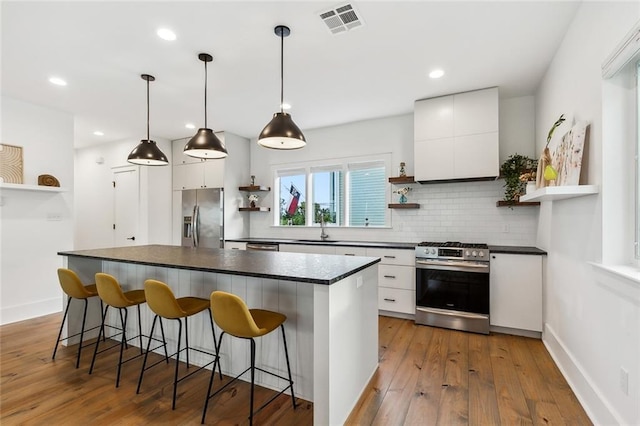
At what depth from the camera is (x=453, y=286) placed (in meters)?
3.53

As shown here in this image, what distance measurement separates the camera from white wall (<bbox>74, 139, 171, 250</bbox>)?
5.58 m

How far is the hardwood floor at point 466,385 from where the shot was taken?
1.99 meters

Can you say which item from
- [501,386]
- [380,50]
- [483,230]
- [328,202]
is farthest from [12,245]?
[483,230]

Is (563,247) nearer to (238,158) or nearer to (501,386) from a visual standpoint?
(501,386)

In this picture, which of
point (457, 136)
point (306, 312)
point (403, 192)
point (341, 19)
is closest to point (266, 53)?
point (341, 19)

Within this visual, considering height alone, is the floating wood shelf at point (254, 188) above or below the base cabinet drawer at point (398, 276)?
above

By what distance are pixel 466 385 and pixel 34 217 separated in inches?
212

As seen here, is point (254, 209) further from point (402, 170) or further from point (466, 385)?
point (466, 385)

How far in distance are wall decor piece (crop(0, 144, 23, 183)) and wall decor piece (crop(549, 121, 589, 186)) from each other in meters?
5.83

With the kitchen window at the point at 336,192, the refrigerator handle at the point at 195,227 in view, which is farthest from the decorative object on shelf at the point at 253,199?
the refrigerator handle at the point at 195,227

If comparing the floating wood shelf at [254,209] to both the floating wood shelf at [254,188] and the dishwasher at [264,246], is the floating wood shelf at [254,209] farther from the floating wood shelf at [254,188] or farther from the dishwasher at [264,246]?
the dishwasher at [264,246]

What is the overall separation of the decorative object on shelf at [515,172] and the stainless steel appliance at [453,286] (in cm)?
78

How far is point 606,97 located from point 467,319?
2482mm

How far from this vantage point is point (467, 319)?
3.46 meters
